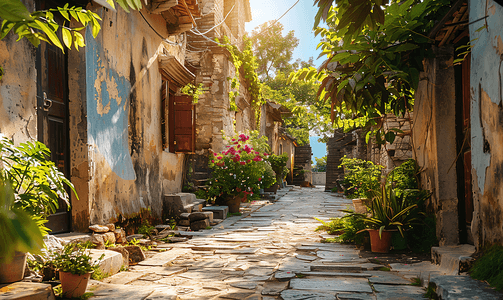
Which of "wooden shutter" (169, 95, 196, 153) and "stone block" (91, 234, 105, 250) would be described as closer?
"stone block" (91, 234, 105, 250)

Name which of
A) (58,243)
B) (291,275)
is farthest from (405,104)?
(58,243)

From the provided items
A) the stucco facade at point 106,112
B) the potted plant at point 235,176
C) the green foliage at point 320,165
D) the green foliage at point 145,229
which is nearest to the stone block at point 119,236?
the stucco facade at point 106,112

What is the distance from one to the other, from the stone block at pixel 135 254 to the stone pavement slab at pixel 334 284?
1.93 meters

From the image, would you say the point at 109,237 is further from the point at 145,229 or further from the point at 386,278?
the point at 386,278

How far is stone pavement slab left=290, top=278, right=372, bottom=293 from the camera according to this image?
3.07 m

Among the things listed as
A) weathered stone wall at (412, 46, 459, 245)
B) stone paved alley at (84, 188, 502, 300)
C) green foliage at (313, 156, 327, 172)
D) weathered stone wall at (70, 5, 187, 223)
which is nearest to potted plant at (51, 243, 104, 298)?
stone paved alley at (84, 188, 502, 300)

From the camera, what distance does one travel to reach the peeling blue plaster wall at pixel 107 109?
4398 mm

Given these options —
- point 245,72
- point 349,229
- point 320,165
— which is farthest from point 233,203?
point 320,165

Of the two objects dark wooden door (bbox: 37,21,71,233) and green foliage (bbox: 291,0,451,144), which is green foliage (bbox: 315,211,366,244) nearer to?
green foliage (bbox: 291,0,451,144)

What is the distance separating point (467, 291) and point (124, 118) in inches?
186

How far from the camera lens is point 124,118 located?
5.31m

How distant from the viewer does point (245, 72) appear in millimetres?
12820

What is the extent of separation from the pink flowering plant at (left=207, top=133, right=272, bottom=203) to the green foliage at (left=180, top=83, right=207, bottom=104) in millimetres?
1605

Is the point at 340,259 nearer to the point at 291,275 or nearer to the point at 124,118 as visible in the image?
the point at 291,275
